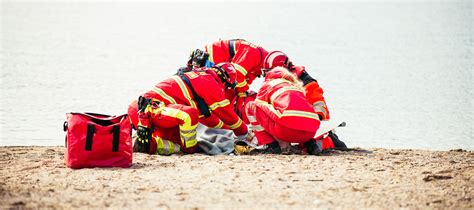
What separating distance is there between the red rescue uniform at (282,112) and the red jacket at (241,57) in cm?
107

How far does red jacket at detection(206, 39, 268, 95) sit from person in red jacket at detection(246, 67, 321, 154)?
1.02 meters

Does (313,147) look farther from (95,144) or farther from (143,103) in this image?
(95,144)

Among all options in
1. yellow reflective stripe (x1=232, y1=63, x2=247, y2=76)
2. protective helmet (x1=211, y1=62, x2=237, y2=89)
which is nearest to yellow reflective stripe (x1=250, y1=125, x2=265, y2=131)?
protective helmet (x1=211, y1=62, x2=237, y2=89)

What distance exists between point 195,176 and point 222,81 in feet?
7.12

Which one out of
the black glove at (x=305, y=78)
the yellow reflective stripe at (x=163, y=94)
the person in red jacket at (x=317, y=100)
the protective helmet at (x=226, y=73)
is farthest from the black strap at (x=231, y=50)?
the yellow reflective stripe at (x=163, y=94)

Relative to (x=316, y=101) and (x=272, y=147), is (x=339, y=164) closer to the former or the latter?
(x=272, y=147)

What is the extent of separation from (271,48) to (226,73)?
10.7m

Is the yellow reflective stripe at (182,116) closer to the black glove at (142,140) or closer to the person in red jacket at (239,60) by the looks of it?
the black glove at (142,140)

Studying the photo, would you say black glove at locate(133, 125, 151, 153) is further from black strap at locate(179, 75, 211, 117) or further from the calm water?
the calm water

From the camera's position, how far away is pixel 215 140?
27.0ft

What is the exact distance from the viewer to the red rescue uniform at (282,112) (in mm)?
7645

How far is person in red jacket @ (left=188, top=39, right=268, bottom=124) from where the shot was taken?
934 cm

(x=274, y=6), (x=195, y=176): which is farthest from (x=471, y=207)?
(x=274, y=6)

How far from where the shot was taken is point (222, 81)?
8391mm
